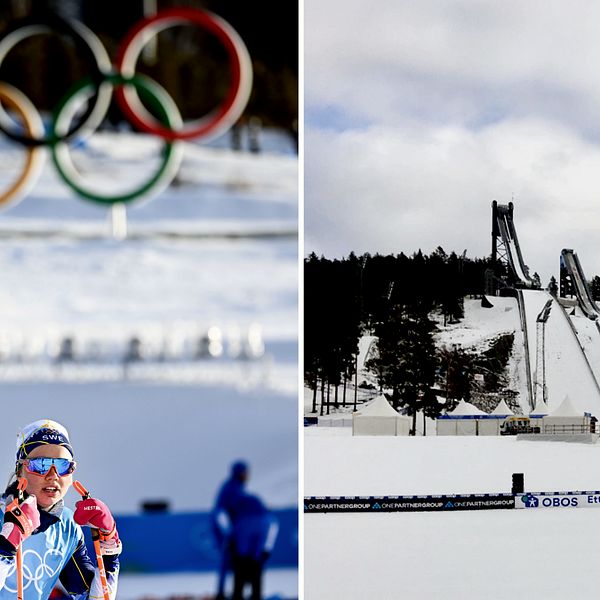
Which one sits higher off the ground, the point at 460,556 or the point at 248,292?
the point at 248,292

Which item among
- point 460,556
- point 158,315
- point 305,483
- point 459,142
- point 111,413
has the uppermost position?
point 459,142

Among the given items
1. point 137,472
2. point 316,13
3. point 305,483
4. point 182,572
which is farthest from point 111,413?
Result: point 316,13

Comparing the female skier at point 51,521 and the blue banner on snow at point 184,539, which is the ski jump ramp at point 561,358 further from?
the female skier at point 51,521

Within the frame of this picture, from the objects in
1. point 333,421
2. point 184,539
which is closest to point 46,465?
point 184,539

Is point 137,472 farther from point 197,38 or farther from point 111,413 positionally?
point 197,38

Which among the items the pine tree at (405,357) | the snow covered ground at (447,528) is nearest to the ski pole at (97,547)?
the snow covered ground at (447,528)

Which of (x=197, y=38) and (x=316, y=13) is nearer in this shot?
(x=197, y=38)
